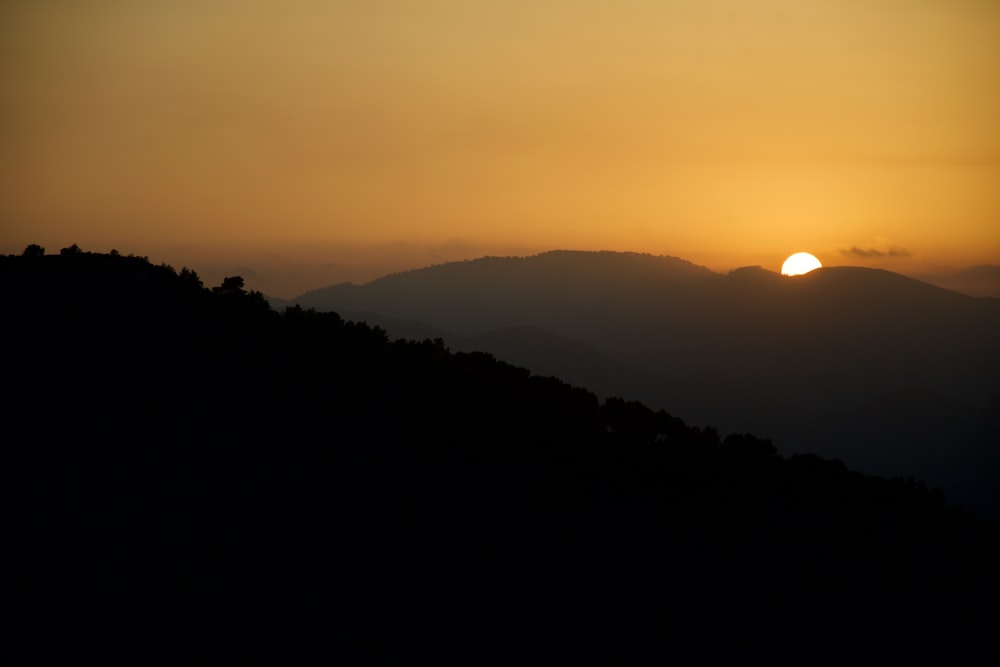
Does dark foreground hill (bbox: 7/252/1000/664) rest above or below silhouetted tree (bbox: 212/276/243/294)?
below

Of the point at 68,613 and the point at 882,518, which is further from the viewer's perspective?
the point at 882,518

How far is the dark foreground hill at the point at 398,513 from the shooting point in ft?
127

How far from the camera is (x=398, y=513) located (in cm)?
4422

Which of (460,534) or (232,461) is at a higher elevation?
(232,461)

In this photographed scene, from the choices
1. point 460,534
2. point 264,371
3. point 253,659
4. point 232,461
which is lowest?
point 253,659

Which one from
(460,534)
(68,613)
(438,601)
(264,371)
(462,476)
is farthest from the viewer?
(264,371)

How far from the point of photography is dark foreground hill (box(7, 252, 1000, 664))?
127ft

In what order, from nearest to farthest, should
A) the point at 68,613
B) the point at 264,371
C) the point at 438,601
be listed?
the point at 68,613, the point at 438,601, the point at 264,371

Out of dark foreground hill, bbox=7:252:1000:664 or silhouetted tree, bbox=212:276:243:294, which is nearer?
dark foreground hill, bbox=7:252:1000:664

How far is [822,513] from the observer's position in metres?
50.6

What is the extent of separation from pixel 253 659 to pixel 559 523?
16.5m

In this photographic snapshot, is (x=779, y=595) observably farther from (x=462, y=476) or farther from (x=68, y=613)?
(x=68, y=613)

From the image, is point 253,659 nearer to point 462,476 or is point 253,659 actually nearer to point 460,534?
point 460,534

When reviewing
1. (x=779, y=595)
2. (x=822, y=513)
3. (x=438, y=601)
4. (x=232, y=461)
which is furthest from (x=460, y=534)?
(x=822, y=513)
